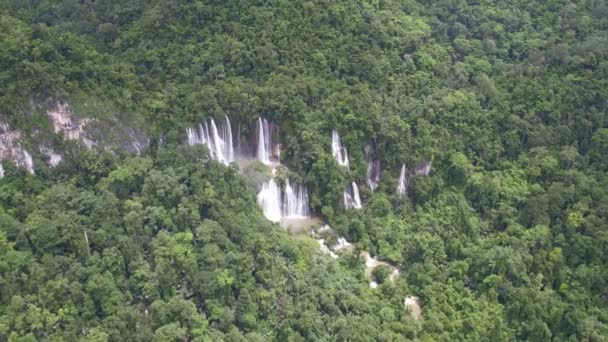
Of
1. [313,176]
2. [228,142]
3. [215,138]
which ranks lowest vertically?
[313,176]

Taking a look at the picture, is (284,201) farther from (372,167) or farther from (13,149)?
(13,149)

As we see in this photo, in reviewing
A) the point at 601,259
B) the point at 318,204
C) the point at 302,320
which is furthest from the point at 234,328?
the point at 601,259

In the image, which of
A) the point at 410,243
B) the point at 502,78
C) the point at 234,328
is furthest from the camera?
the point at 502,78

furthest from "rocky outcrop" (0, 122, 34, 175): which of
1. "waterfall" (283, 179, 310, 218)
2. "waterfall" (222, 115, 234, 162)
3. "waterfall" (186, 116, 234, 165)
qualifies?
"waterfall" (283, 179, 310, 218)

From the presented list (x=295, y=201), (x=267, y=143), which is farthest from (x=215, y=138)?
(x=295, y=201)

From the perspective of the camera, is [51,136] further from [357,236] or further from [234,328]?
[357,236]

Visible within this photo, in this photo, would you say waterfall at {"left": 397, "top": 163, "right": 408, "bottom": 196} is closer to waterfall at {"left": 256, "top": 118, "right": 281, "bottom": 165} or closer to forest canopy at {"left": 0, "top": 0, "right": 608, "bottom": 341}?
forest canopy at {"left": 0, "top": 0, "right": 608, "bottom": 341}

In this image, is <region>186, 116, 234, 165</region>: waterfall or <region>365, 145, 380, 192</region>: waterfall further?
<region>365, 145, 380, 192</region>: waterfall
